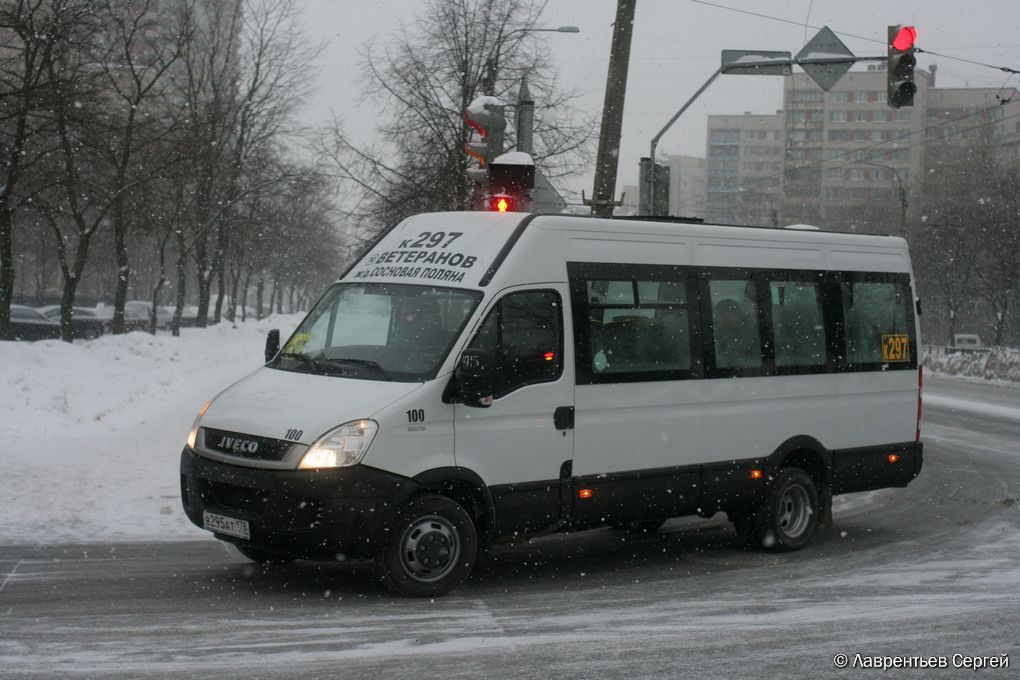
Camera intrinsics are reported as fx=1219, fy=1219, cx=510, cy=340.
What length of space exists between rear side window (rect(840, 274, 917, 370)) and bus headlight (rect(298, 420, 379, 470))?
5.00 metres

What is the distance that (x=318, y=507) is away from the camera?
23.5 feet

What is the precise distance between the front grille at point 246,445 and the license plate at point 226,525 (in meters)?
0.39

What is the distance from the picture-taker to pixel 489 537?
798 cm

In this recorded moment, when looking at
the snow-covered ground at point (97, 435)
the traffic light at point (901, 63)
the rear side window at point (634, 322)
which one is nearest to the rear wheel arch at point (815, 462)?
the rear side window at point (634, 322)

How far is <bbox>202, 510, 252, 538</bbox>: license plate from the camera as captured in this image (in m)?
7.38

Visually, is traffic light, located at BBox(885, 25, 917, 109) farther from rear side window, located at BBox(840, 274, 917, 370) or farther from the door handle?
the door handle

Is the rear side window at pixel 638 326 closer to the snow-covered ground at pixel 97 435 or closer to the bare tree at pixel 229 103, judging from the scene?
the snow-covered ground at pixel 97 435

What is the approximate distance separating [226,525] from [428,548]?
4.09ft

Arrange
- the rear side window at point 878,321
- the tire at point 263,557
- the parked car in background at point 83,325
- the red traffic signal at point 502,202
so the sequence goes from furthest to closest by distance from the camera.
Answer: the parked car in background at point 83,325 < the red traffic signal at point 502,202 < the rear side window at point 878,321 < the tire at point 263,557

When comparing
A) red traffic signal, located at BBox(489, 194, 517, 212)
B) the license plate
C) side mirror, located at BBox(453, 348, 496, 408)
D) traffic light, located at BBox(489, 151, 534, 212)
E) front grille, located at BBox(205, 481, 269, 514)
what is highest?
traffic light, located at BBox(489, 151, 534, 212)

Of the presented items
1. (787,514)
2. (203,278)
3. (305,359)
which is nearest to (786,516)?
(787,514)

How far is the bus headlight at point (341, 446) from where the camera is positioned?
23.5 ft

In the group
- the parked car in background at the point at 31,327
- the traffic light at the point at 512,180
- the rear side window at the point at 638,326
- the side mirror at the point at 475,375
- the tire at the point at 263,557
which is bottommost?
the tire at the point at 263,557

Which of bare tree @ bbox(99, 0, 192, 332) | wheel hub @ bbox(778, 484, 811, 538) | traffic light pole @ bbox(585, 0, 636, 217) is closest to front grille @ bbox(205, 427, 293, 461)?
wheel hub @ bbox(778, 484, 811, 538)
